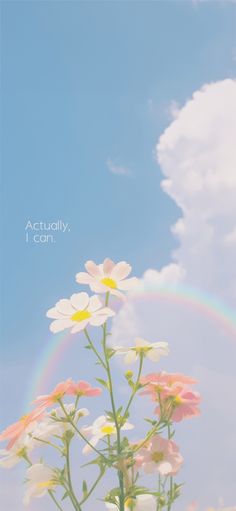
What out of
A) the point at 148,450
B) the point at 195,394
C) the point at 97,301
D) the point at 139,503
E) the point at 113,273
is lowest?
the point at 139,503

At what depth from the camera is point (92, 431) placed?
1.69 metres

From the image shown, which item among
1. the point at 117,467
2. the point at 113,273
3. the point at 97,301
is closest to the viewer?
the point at 117,467

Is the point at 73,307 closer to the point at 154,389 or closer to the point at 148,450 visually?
the point at 154,389

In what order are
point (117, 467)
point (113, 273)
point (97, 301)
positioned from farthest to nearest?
point (113, 273)
point (97, 301)
point (117, 467)

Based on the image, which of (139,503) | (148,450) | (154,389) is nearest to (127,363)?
(154,389)

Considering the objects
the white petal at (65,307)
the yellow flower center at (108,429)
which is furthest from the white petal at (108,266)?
the yellow flower center at (108,429)

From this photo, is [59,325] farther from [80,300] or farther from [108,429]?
[108,429]

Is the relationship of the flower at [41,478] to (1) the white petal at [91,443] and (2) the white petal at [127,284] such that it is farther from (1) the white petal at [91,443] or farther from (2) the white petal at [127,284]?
(2) the white petal at [127,284]

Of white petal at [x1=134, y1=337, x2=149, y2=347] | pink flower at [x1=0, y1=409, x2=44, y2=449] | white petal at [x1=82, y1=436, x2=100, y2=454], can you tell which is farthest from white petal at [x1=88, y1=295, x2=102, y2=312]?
white petal at [x1=82, y1=436, x2=100, y2=454]

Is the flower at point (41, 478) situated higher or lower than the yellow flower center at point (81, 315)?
lower

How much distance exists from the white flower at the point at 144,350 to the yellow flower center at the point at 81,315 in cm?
12

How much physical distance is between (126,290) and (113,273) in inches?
2.7

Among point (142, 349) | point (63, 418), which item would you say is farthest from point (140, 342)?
point (63, 418)

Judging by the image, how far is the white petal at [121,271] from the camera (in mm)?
1642
